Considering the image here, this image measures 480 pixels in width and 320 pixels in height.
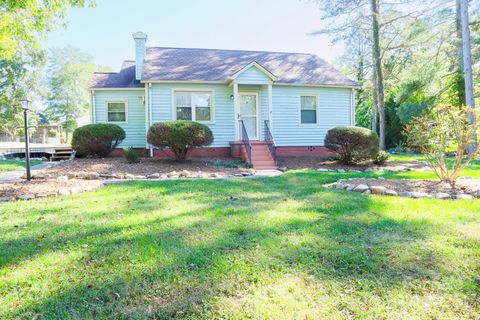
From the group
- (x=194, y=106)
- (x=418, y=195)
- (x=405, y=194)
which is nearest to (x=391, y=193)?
(x=405, y=194)

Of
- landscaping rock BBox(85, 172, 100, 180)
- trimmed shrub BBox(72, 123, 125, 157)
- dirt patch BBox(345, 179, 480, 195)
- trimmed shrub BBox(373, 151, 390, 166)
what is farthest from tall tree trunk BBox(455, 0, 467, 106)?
landscaping rock BBox(85, 172, 100, 180)

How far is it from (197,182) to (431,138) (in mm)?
4762

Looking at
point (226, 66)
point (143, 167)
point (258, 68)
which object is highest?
point (226, 66)

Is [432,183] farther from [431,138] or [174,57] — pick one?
[174,57]

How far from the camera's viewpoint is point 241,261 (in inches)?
105

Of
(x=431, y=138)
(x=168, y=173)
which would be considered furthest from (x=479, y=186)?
(x=168, y=173)

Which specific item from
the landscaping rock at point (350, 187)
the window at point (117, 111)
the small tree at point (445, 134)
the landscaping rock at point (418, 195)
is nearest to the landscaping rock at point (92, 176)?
the window at point (117, 111)

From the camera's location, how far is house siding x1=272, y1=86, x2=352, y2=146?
13070mm

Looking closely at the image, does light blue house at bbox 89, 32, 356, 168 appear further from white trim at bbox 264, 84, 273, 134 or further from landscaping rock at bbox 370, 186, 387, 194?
landscaping rock at bbox 370, 186, 387, 194

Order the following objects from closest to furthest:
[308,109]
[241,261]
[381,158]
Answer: [241,261] < [381,158] < [308,109]

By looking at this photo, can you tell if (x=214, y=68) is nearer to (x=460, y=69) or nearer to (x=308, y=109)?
(x=308, y=109)

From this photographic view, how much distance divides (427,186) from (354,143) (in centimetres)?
405

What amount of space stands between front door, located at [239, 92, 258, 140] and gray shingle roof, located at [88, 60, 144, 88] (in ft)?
13.9

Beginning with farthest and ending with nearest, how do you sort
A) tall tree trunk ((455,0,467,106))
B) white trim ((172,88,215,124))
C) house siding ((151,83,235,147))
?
tall tree trunk ((455,0,467,106))
white trim ((172,88,215,124))
house siding ((151,83,235,147))
